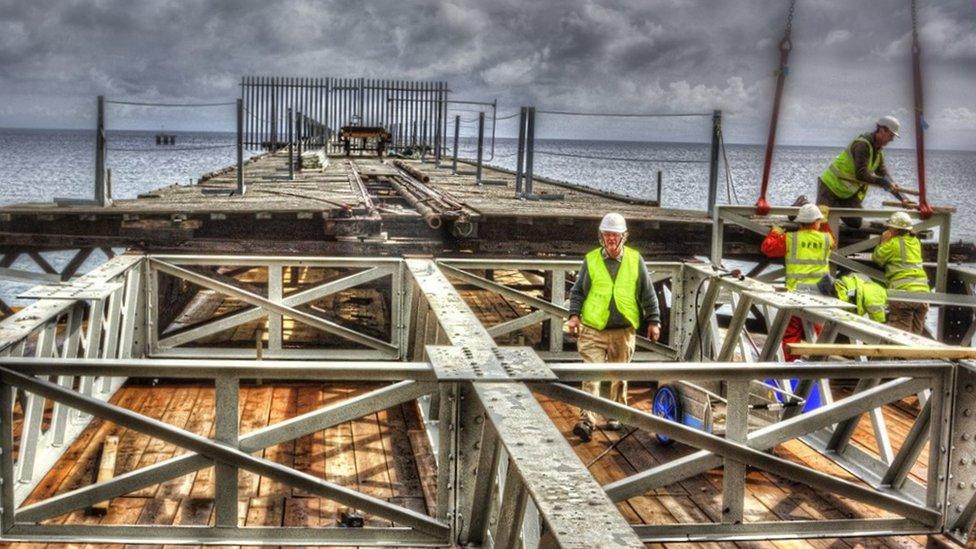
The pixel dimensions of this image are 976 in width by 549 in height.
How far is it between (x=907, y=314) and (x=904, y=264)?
24.0 inches

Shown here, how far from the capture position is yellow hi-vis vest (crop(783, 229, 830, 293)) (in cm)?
977

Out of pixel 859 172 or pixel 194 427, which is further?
pixel 859 172

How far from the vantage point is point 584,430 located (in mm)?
8297

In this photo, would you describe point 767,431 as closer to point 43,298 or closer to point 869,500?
point 869,500

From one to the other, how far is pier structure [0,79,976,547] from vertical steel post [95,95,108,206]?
12.2 inches

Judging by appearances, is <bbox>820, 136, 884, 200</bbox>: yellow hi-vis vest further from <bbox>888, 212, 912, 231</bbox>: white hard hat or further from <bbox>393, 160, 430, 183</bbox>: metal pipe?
<bbox>393, 160, 430, 183</bbox>: metal pipe

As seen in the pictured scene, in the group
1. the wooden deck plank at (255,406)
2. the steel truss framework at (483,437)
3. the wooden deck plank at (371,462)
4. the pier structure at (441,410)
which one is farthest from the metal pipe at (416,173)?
the steel truss framework at (483,437)

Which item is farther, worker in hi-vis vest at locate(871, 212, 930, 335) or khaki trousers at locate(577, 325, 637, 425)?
worker in hi-vis vest at locate(871, 212, 930, 335)

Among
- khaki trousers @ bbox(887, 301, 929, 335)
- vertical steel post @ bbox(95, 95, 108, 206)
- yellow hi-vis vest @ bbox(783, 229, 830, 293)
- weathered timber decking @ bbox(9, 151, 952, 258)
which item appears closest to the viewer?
yellow hi-vis vest @ bbox(783, 229, 830, 293)

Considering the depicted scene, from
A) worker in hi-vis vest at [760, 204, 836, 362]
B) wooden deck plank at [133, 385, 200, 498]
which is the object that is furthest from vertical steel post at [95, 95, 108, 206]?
worker in hi-vis vest at [760, 204, 836, 362]

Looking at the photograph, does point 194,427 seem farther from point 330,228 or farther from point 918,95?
point 918,95

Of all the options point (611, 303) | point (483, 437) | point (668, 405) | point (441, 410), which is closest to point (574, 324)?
point (611, 303)

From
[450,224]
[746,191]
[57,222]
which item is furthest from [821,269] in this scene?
[746,191]

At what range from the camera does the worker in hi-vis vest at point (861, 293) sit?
9.66 meters
